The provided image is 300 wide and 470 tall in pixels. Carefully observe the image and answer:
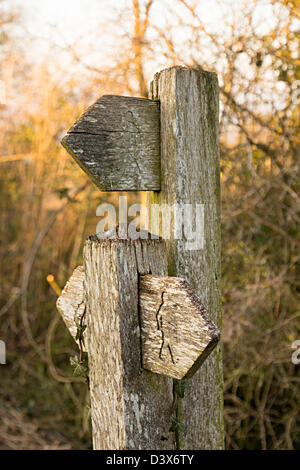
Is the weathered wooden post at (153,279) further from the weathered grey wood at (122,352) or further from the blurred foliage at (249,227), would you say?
the blurred foliage at (249,227)

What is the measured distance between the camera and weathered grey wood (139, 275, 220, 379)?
35.3 inches

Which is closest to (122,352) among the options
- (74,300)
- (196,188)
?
(74,300)

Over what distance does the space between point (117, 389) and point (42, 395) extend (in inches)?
111

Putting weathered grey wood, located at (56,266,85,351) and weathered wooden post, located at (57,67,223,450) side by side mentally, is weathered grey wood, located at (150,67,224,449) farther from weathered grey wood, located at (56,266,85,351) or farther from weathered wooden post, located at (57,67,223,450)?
weathered grey wood, located at (56,266,85,351)

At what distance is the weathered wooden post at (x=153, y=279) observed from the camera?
3.30 feet

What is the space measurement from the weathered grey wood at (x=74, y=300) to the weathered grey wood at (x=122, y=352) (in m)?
0.09

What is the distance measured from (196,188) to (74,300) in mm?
413

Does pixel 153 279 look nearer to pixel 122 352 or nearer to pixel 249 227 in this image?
pixel 122 352

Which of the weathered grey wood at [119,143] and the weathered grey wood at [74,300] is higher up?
the weathered grey wood at [119,143]

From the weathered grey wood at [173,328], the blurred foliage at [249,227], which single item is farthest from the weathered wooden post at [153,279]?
the blurred foliage at [249,227]

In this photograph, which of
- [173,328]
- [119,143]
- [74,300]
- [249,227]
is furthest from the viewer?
[249,227]

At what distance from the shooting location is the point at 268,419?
95.7 inches

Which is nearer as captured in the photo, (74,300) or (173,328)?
(173,328)

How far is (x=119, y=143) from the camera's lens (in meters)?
1.08
